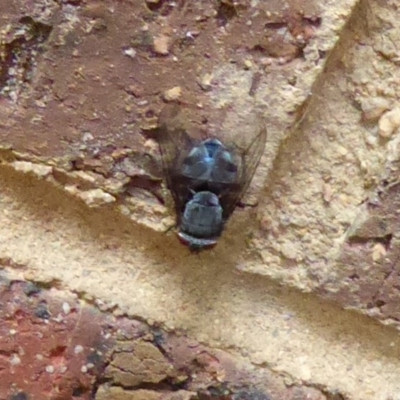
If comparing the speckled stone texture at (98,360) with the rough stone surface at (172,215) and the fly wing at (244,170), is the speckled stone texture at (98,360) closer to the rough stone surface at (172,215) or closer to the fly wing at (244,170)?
the rough stone surface at (172,215)

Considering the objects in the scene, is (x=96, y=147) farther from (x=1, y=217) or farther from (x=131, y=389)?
(x=131, y=389)

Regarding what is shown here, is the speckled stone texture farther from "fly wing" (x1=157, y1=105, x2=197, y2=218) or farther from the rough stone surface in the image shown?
"fly wing" (x1=157, y1=105, x2=197, y2=218)

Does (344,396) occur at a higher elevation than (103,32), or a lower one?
lower

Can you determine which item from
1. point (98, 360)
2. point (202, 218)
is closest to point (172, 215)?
point (202, 218)

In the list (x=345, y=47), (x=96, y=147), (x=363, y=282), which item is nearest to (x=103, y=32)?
(x=96, y=147)

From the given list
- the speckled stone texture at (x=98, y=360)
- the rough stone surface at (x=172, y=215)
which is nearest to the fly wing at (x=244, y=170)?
the rough stone surface at (x=172, y=215)

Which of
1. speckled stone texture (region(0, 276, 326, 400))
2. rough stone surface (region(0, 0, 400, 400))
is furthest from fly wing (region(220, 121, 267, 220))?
speckled stone texture (region(0, 276, 326, 400))

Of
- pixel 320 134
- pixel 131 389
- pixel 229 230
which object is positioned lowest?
pixel 131 389

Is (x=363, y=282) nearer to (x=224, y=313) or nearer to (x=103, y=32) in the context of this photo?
(x=224, y=313)

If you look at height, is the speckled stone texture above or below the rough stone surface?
below
